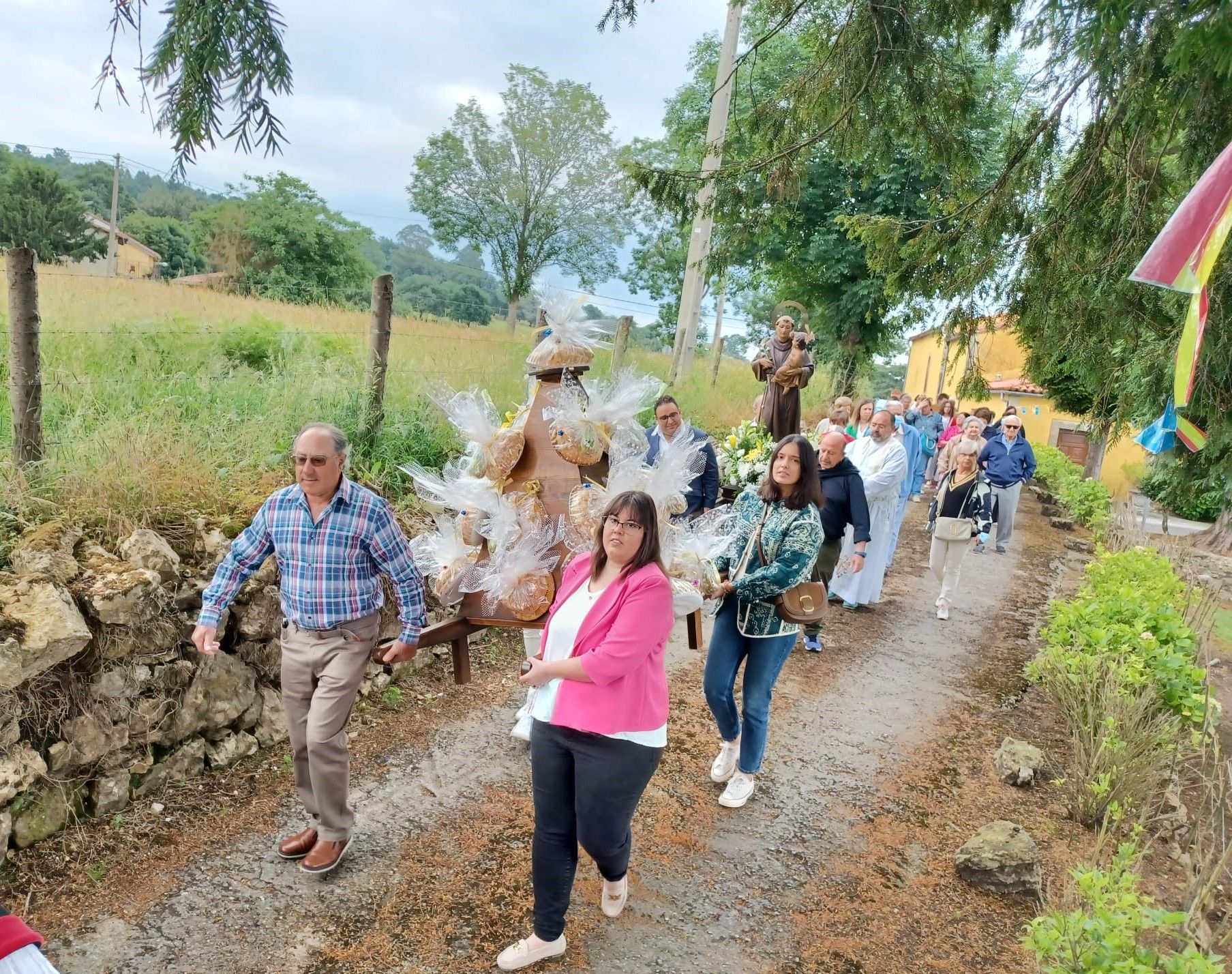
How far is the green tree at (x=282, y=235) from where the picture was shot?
2730 cm

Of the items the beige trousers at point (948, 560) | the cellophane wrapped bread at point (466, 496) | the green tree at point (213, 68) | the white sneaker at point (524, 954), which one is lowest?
the white sneaker at point (524, 954)

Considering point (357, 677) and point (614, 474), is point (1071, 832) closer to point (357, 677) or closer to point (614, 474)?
point (614, 474)

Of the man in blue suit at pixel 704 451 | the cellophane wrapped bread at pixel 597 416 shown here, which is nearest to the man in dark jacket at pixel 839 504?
the man in blue suit at pixel 704 451

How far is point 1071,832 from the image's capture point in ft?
12.9

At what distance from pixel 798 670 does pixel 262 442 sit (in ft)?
13.3

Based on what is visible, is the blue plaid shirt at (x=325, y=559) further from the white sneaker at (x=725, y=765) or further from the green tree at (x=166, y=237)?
the green tree at (x=166, y=237)

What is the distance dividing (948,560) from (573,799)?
19.4ft

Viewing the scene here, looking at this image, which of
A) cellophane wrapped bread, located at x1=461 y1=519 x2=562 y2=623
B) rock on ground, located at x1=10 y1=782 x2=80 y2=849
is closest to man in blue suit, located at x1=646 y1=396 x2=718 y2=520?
cellophane wrapped bread, located at x1=461 y1=519 x2=562 y2=623

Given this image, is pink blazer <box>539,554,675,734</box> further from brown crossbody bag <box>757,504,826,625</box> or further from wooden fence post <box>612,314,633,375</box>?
wooden fence post <box>612,314,633,375</box>

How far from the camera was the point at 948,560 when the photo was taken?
7.48 metres

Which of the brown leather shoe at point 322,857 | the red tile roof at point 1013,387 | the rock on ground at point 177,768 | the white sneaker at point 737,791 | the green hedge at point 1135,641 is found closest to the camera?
the brown leather shoe at point 322,857

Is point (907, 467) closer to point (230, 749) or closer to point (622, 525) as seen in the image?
point (622, 525)

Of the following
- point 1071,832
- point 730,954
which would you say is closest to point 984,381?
point 1071,832

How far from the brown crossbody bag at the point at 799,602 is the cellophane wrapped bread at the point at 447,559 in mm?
1423
